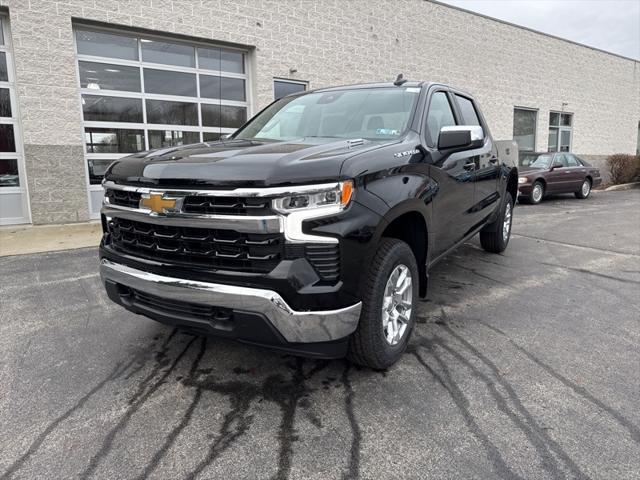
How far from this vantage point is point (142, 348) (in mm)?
3453

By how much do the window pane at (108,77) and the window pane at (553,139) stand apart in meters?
16.8

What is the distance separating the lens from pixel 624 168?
20.5 m

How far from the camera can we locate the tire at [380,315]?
269cm

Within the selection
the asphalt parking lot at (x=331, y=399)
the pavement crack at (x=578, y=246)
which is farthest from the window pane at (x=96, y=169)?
the pavement crack at (x=578, y=246)

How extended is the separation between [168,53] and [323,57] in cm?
385

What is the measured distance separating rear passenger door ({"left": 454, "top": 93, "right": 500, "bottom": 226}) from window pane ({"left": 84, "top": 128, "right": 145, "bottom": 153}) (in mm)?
6994

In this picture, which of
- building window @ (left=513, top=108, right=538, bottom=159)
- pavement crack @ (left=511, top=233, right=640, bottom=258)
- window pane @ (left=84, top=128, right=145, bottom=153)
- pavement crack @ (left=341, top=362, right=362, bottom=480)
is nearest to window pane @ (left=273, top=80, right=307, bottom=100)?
window pane @ (left=84, top=128, right=145, bottom=153)

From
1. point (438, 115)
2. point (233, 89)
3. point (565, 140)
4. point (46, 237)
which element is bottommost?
point (46, 237)

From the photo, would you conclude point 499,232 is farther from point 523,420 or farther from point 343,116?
point 523,420

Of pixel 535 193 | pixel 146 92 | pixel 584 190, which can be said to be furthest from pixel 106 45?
pixel 584 190

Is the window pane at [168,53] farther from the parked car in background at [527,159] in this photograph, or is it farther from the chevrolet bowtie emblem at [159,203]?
the parked car in background at [527,159]

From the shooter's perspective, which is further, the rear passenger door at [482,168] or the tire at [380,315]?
the rear passenger door at [482,168]

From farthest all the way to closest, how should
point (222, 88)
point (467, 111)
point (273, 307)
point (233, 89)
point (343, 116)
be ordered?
1. point (233, 89)
2. point (222, 88)
3. point (467, 111)
4. point (343, 116)
5. point (273, 307)

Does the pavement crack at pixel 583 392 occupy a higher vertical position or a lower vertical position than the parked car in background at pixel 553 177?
lower
